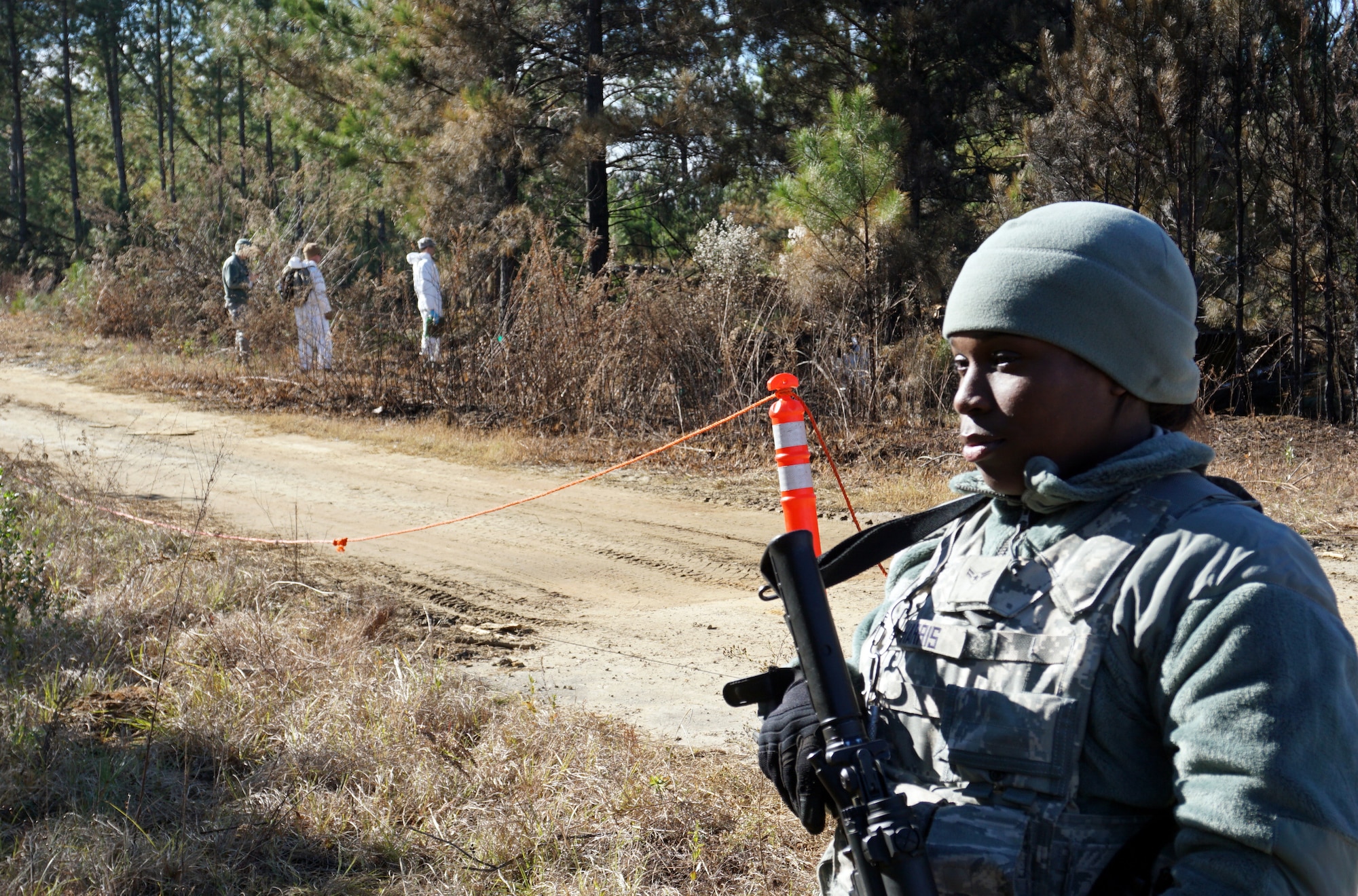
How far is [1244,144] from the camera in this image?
11203mm

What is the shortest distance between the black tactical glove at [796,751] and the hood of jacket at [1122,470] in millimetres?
421

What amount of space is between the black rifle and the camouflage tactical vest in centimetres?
6

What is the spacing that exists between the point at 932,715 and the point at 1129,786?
235 millimetres

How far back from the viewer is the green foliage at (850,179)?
11.5m

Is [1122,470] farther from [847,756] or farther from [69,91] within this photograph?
[69,91]

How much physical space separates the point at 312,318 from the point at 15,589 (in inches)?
441

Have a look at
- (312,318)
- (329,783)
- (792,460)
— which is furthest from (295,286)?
(329,783)

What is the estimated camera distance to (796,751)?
1.59m

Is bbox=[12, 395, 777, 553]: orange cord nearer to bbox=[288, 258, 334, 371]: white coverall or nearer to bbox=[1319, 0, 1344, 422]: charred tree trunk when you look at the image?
bbox=[1319, 0, 1344, 422]: charred tree trunk

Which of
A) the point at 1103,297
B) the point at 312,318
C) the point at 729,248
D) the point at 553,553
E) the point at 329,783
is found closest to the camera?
the point at 1103,297

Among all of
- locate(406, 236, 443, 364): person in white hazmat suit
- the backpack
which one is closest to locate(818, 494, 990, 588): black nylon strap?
locate(406, 236, 443, 364): person in white hazmat suit

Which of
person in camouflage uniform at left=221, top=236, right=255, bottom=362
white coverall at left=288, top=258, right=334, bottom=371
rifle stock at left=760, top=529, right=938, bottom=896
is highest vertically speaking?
person in camouflage uniform at left=221, top=236, right=255, bottom=362

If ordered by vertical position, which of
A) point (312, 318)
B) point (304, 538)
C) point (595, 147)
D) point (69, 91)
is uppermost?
point (69, 91)

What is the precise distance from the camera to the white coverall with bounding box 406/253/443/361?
495 inches
